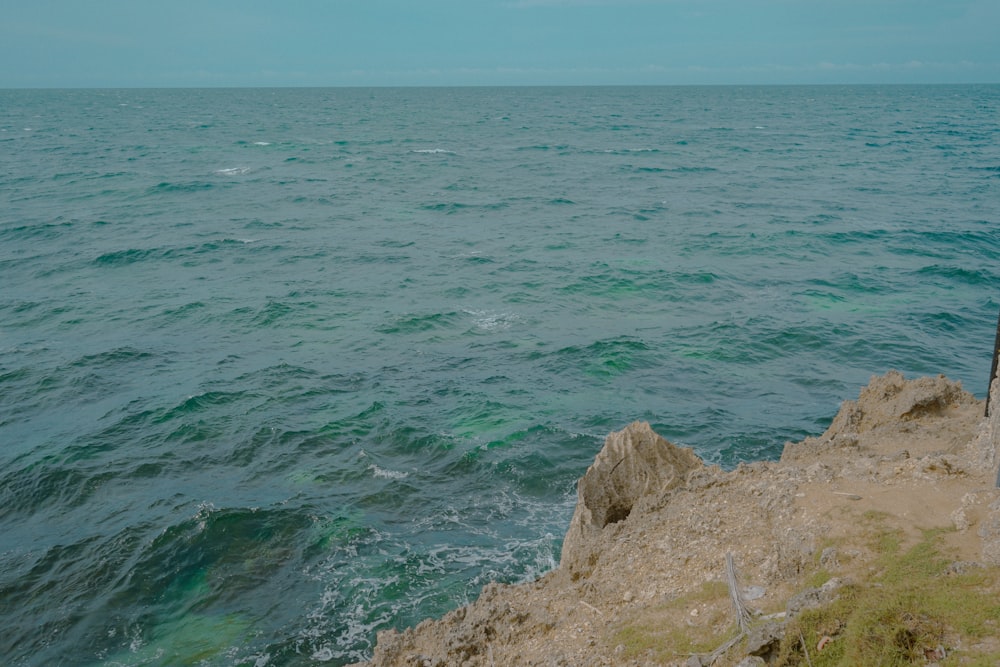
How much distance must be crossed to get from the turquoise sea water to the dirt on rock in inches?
153

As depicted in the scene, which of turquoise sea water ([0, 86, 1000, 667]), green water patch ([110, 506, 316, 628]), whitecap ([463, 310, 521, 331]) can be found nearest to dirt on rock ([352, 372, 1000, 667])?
turquoise sea water ([0, 86, 1000, 667])

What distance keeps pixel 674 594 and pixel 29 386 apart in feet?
84.8

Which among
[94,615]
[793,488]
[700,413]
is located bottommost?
[94,615]

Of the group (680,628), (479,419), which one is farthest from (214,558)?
(680,628)

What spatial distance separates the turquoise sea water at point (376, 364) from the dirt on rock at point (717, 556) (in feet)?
12.7

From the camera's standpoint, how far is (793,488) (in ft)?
43.8

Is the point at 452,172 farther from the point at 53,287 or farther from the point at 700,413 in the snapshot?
the point at 700,413

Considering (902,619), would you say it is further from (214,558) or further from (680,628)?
(214,558)

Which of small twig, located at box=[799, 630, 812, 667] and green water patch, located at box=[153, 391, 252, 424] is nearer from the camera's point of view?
small twig, located at box=[799, 630, 812, 667]

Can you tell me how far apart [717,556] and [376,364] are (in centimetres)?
1953

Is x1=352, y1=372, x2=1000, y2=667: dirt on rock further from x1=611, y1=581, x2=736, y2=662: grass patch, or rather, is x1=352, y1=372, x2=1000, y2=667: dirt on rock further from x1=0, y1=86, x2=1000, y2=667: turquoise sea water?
x1=0, y1=86, x2=1000, y2=667: turquoise sea water

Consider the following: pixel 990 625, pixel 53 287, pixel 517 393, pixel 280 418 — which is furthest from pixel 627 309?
pixel 53 287

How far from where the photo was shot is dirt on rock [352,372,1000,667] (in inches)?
419

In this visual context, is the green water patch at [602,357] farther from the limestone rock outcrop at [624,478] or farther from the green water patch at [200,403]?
the limestone rock outcrop at [624,478]
